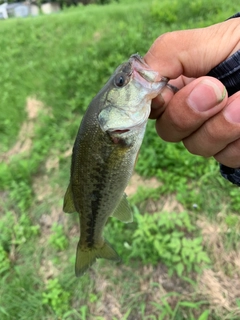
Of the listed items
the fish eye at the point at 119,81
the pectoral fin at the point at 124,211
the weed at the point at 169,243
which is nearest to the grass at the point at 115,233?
the weed at the point at 169,243

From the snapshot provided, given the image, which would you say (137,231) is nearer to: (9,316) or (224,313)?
(224,313)

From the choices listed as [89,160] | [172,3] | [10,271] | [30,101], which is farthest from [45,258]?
[172,3]

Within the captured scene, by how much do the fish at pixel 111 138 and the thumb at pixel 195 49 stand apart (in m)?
0.08

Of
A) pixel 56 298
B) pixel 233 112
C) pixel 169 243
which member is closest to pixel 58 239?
pixel 56 298

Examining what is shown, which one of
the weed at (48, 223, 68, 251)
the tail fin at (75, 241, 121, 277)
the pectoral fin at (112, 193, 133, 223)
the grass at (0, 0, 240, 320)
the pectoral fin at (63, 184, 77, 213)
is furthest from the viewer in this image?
the weed at (48, 223, 68, 251)

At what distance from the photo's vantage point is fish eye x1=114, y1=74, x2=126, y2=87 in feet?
5.31

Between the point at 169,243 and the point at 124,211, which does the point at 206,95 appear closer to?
the point at 124,211

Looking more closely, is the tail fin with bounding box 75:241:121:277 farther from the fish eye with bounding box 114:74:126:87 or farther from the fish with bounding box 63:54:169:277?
the fish eye with bounding box 114:74:126:87

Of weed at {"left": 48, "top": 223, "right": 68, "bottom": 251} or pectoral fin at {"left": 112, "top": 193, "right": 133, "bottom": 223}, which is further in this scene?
weed at {"left": 48, "top": 223, "right": 68, "bottom": 251}

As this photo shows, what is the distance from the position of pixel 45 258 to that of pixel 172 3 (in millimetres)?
5730

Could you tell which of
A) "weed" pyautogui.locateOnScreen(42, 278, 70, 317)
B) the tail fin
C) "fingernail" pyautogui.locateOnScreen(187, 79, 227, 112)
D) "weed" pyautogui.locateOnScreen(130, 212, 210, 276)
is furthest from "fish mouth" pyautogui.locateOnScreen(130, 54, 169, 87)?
"weed" pyautogui.locateOnScreen(42, 278, 70, 317)

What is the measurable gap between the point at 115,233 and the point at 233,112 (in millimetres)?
2291

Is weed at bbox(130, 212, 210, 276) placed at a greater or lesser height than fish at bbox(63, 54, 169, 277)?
lesser

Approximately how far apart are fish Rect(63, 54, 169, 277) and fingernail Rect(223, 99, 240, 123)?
34 centimetres
